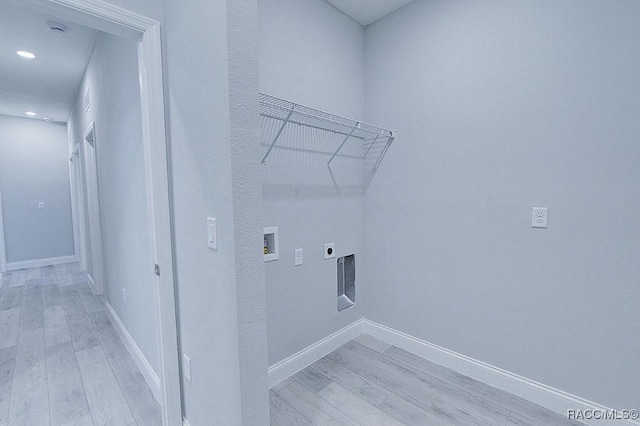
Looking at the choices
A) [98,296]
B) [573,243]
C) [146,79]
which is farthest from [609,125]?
[98,296]


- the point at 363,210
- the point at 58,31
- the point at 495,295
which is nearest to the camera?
the point at 495,295

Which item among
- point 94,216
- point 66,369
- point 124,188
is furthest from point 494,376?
point 94,216

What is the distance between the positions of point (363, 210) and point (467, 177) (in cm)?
90

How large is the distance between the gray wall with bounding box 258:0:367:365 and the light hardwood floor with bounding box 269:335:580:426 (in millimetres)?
256

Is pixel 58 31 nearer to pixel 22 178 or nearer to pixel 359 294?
pixel 359 294

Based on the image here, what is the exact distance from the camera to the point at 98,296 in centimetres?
364

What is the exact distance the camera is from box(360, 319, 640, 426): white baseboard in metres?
1.60

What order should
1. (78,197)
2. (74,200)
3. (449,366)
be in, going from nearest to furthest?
(449,366), (78,197), (74,200)

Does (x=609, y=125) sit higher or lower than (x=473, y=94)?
lower

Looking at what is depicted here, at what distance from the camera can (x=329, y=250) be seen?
→ 2277 millimetres

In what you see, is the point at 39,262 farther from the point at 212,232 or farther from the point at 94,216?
the point at 212,232

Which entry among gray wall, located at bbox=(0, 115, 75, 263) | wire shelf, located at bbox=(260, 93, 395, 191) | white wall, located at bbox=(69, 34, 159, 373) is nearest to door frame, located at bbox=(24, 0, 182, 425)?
white wall, located at bbox=(69, 34, 159, 373)

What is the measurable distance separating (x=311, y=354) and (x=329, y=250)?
79 centimetres

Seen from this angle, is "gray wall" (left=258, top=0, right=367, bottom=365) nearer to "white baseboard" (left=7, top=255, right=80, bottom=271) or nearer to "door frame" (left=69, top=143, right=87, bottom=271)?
"door frame" (left=69, top=143, right=87, bottom=271)
